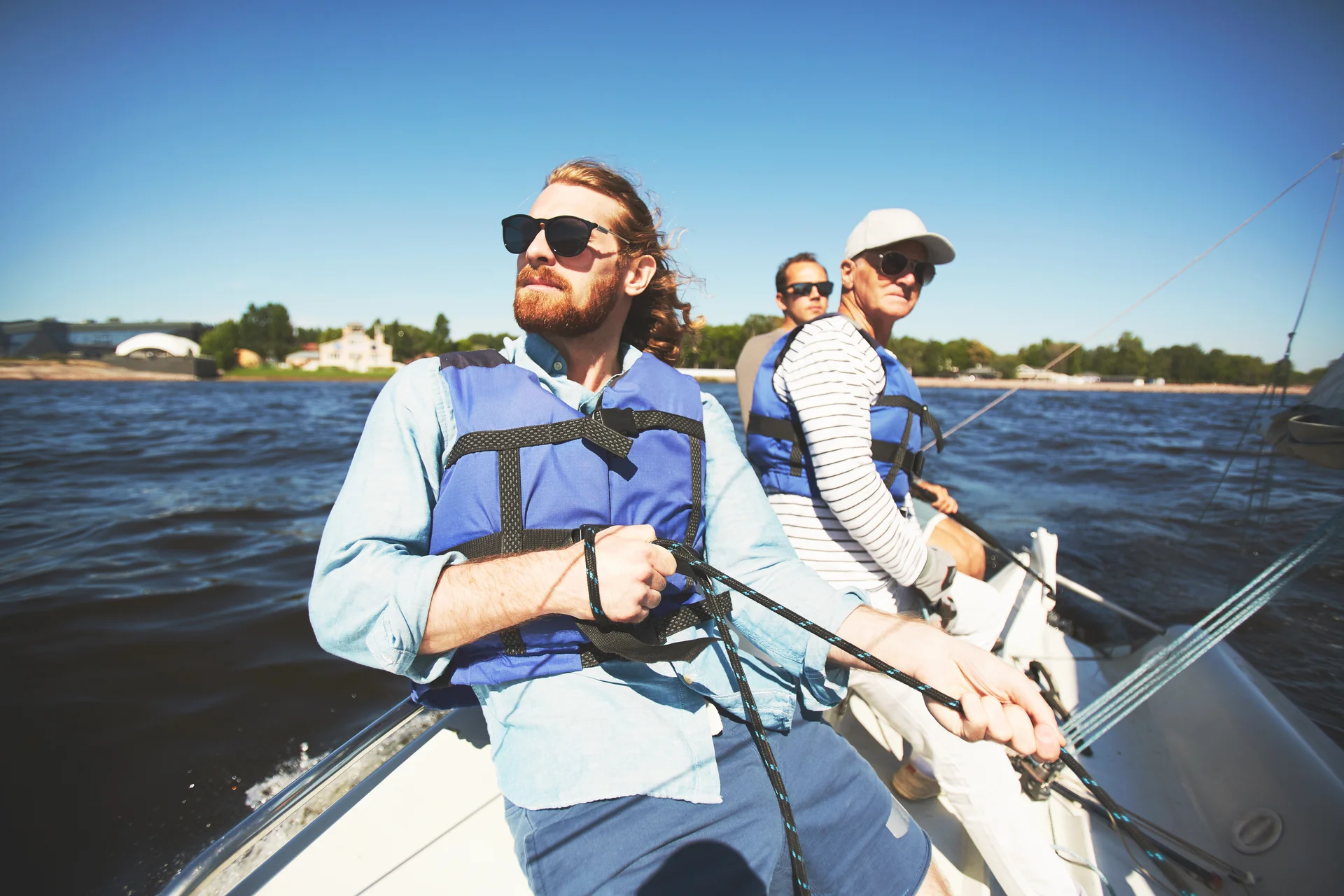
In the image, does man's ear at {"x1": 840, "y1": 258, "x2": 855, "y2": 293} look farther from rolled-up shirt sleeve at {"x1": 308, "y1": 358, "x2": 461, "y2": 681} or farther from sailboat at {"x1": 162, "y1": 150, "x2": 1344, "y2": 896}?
rolled-up shirt sleeve at {"x1": 308, "y1": 358, "x2": 461, "y2": 681}

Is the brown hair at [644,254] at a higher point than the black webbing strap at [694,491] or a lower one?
higher

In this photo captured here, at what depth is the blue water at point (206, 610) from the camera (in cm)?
287

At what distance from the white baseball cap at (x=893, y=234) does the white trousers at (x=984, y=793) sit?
163 centimetres

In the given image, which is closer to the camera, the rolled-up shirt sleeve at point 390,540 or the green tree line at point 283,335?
the rolled-up shirt sleeve at point 390,540

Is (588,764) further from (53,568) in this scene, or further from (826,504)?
(53,568)

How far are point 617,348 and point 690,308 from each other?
455 millimetres

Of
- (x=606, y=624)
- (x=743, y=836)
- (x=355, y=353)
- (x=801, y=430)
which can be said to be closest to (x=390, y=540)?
(x=606, y=624)

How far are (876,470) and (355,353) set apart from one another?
4057 inches

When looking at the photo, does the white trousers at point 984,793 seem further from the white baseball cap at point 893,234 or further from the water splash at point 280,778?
the water splash at point 280,778

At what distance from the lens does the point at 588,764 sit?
1.31 m

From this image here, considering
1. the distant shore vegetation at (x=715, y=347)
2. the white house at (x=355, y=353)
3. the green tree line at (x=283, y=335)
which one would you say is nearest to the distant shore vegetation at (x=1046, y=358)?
the distant shore vegetation at (x=715, y=347)

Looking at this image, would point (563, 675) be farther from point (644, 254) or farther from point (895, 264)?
point (895, 264)

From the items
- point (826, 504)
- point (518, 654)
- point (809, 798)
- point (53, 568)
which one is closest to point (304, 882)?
point (518, 654)

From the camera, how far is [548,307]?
5.78 feet
